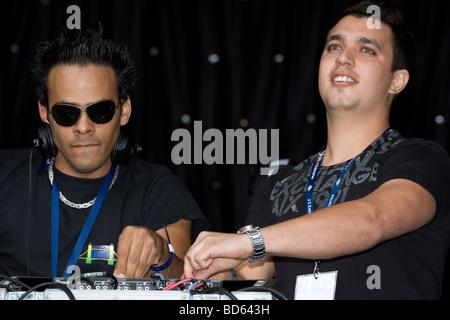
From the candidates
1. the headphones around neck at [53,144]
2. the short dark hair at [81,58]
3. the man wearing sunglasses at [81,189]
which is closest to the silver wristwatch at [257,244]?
the man wearing sunglasses at [81,189]

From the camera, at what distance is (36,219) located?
2447mm

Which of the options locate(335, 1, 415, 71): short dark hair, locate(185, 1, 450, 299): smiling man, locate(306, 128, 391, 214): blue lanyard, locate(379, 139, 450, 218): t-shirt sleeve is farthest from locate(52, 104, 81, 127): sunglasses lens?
locate(379, 139, 450, 218): t-shirt sleeve

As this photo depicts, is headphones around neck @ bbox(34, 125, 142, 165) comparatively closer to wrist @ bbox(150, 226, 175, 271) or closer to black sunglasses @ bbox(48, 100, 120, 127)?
black sunglasses @ bbox(48, 100, 120, 127)

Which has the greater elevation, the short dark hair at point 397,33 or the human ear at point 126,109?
the short dark hair at point 397,33

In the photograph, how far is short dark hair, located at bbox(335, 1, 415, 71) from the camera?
2.07 m

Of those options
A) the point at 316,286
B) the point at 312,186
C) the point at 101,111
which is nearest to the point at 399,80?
the point at 312,186

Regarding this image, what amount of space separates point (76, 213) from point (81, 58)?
667mm

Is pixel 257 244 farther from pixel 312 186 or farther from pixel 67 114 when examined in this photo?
pixel 67 114

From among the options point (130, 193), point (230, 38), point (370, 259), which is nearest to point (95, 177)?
point (130, 193)

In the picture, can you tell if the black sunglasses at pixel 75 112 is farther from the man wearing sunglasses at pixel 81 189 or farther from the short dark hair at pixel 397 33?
the short dark hair at pixel 397 33

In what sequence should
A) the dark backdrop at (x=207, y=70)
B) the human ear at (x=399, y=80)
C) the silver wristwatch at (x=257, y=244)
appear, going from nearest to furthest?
the silver wristwatch at (x=257, y=244), the human ear at (x=399, y=80), the dark backdrop at (x=207, y=70)

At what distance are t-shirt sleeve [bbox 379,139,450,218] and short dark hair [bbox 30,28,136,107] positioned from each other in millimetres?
1345

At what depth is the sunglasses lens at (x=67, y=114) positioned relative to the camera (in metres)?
2.40
